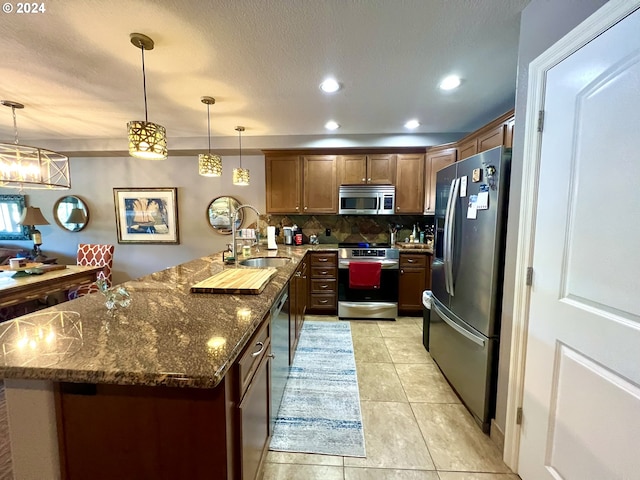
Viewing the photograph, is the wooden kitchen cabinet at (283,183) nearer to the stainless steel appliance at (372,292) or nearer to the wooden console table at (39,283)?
the stainless steel appliance at (372,292)

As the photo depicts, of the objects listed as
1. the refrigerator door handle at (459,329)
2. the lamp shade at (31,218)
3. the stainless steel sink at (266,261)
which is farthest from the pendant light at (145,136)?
the lamp shade at (31,218)

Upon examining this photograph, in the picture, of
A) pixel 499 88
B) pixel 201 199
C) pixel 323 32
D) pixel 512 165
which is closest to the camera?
pixel 512 165

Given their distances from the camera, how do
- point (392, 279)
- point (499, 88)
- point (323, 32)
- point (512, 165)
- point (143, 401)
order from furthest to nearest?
1. point (392, 279)
2. point (499, 88)
3. point (323, 32)
4. point (512, 165)
5. point (143, 401)

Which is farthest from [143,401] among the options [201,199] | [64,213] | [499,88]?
[64,213]

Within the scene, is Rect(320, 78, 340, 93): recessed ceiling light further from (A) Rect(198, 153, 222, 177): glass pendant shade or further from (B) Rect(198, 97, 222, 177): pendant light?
(A) Rect(198, 153, 222, 177): glass pendant shade

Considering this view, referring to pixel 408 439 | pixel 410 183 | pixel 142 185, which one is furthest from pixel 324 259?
pixel 142 185

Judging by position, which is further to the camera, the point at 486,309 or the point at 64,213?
the point at 64,213

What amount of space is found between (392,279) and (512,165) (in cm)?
217

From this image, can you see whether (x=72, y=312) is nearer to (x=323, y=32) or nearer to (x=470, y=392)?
(x=323, y=32)

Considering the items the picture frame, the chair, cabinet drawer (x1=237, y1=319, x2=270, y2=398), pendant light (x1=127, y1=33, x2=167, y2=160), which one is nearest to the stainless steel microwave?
pendant light (x1=127, y1=33, x2=167, y2=160)

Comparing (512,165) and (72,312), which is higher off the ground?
(512,165)

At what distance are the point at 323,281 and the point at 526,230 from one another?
2475 millimetres

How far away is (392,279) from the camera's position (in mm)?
3357

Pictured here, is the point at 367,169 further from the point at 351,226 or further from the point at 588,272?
the point at 588,272
